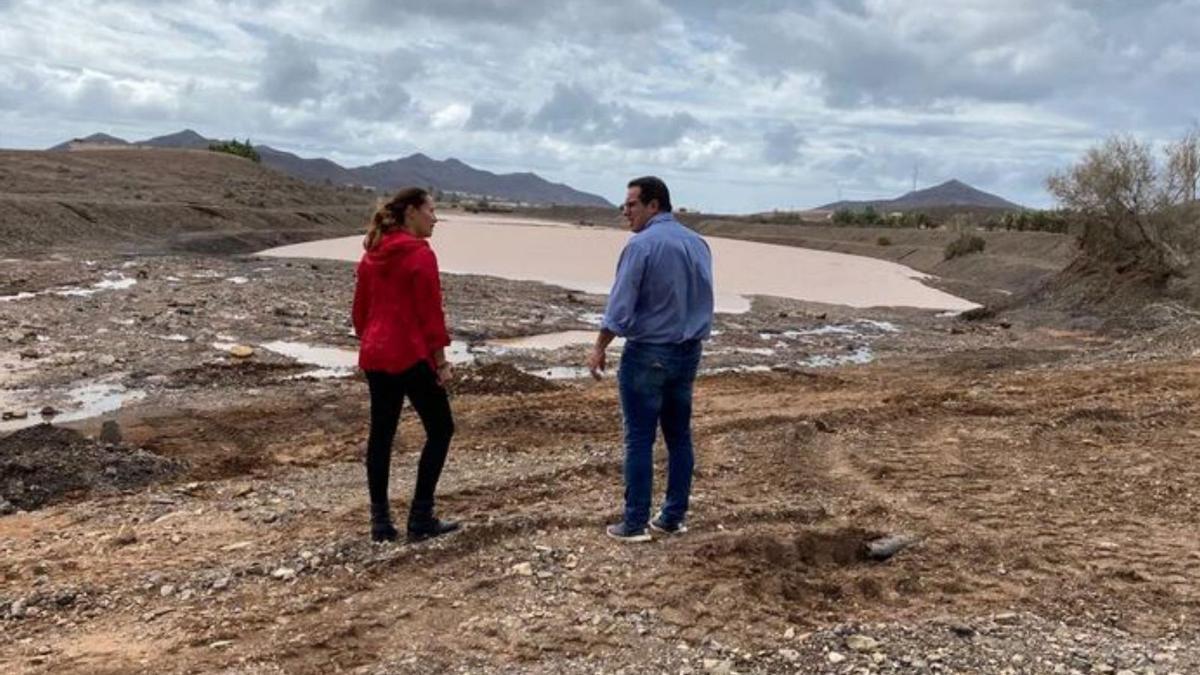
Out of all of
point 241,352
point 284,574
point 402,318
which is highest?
point 402,318

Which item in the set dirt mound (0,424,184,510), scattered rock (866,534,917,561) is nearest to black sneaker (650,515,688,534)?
scattered rock (866,534,917,561)

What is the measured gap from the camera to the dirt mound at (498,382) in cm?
1310

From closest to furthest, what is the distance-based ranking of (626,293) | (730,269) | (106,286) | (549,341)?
(626,293) → (549,341) → (106,286) → (730,269)

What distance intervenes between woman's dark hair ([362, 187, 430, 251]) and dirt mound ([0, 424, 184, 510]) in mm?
3907

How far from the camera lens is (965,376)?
1549cm

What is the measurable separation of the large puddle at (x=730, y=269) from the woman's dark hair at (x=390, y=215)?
23.0 metres

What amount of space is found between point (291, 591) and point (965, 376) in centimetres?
1256

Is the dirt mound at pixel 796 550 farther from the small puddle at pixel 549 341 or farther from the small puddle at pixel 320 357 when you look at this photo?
the small puddle at pixel 549 341

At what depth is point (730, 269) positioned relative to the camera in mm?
46750

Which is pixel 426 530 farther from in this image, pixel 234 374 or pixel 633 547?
pixel 234 374

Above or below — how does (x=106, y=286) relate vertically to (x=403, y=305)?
below

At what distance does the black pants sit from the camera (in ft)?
17.4

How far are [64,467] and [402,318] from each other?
4358mm

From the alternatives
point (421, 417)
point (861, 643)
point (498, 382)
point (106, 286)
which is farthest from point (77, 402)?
point (106, 286)
